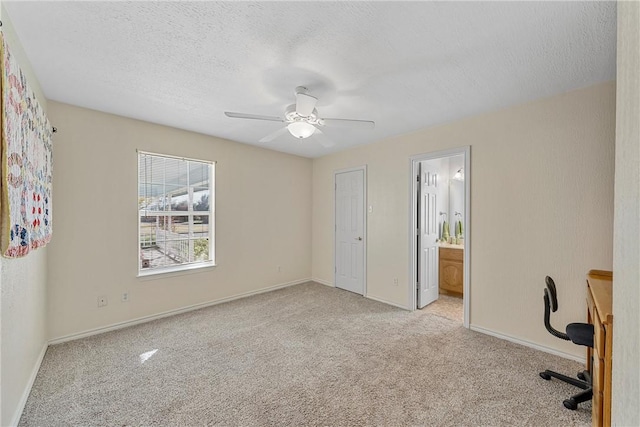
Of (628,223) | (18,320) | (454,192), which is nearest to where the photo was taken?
(628,223)

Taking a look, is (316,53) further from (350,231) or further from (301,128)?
(350,231)

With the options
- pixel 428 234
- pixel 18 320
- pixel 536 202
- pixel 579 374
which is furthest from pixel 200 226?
pixel 579 374

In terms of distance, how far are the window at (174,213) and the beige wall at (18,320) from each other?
107 centimetres

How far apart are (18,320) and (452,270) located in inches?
189

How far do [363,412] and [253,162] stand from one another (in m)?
3.58

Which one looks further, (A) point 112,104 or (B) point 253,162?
(B) point 253,162

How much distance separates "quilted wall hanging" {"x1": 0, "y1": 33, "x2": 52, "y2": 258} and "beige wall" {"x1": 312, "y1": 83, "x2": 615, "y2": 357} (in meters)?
3.64

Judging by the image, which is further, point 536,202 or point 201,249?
point 201,249

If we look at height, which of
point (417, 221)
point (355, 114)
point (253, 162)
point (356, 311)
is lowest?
point (356, 311)

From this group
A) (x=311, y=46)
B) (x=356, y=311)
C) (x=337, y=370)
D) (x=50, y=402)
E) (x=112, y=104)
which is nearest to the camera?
(x=311, y=46)

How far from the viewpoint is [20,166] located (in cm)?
155

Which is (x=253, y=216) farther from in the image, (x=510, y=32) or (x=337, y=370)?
(x=510, y=32)

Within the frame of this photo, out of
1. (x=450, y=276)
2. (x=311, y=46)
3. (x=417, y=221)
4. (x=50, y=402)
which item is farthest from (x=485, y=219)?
(x=50, y=402)

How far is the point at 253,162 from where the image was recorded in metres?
4.37
